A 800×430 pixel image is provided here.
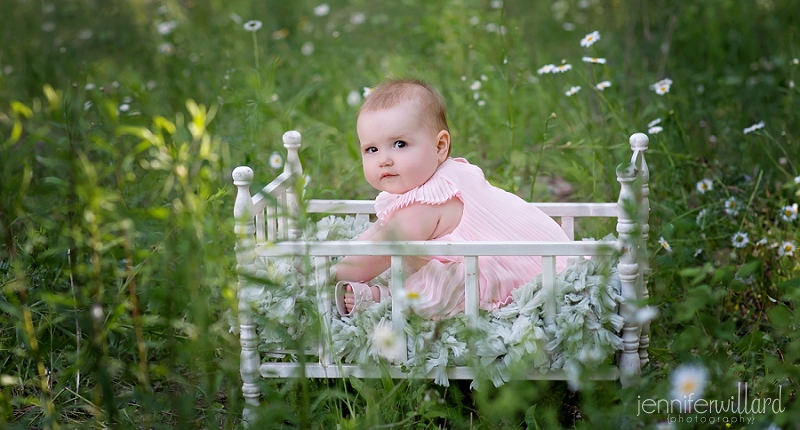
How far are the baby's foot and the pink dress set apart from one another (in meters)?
0.09

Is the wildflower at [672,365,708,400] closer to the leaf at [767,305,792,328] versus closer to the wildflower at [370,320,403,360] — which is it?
the leaf at [767,305,792,328]

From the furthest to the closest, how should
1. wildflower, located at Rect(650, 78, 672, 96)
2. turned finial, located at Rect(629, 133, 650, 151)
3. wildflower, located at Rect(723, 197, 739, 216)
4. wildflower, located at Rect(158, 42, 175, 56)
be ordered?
wildflower, located at Rect(158, 42, 175, 56), wildflower, located at Rect(650, 78, 672, 96), wildflower, located at Rect(723, 197, 739, 216), turned finial, located at Rect(629, 133, 650, 151)

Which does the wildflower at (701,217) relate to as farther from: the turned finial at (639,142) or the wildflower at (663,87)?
the turned finial at (639,142)

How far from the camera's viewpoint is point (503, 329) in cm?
202

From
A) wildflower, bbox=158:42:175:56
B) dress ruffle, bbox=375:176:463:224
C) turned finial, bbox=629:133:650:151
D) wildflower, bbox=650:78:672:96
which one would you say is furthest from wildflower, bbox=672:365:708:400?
wildflower, bbox=158:42:175:56

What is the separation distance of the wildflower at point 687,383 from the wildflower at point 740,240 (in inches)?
43.1

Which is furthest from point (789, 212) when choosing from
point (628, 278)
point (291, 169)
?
point (291, 169)

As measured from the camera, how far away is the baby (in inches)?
84.2

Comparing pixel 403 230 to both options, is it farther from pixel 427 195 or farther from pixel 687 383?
pixel 687 383

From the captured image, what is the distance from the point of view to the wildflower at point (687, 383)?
1.60 m

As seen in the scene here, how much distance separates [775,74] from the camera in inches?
173

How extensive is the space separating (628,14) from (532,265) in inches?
96.7

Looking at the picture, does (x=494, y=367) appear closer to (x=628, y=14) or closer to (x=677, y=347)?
(x=677, y=347)

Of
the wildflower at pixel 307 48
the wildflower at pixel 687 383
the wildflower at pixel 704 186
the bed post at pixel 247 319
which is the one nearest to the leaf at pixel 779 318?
the wildflower at pixel 687 383
